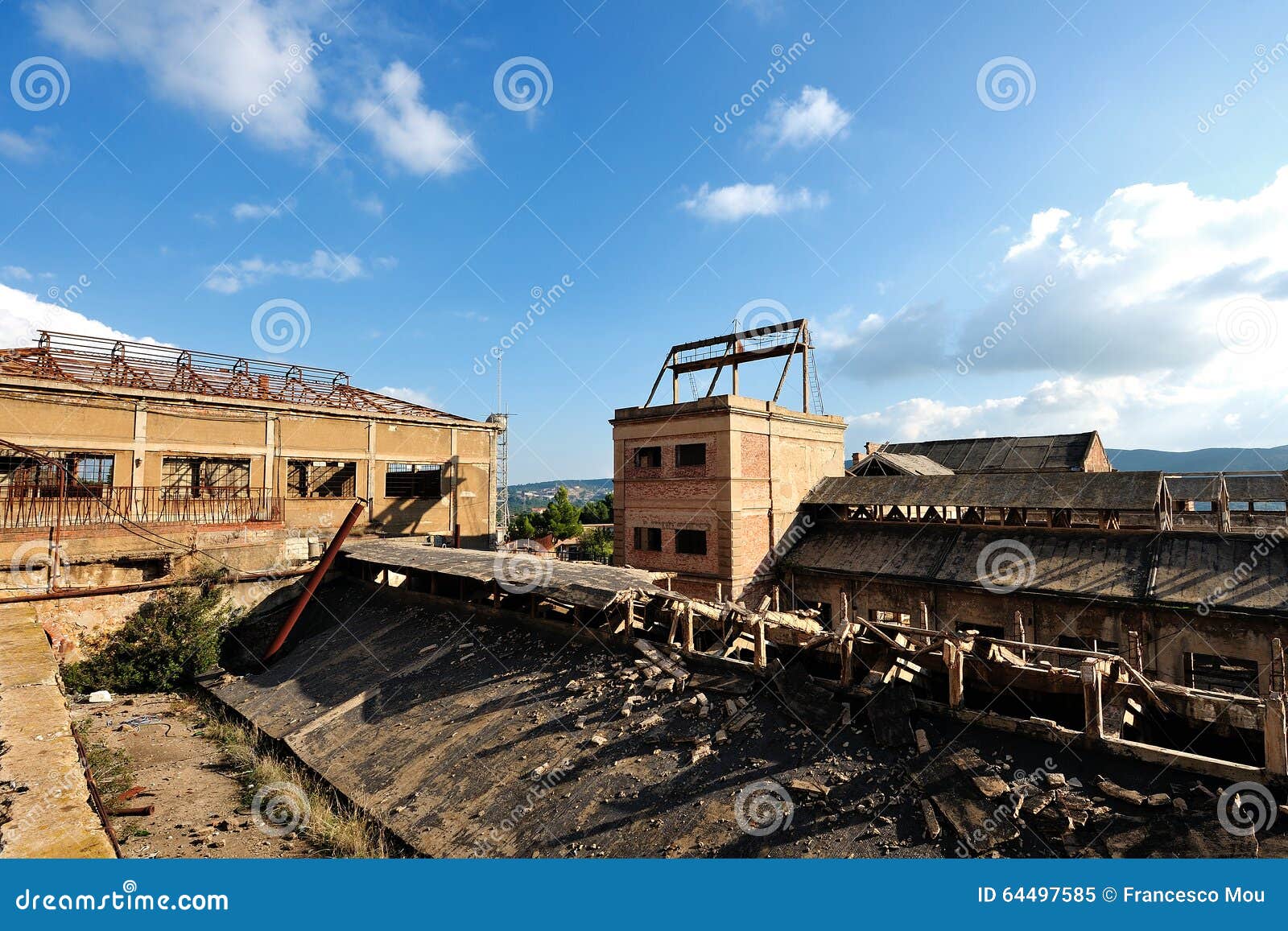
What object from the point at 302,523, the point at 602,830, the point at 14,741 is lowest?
the point at 602,830

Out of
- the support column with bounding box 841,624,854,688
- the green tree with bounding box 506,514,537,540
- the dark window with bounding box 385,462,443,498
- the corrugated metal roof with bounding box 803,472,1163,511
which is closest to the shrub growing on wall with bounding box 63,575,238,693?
the dark window with bounding box 385,462,443,498

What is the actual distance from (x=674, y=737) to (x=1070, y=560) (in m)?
14.4

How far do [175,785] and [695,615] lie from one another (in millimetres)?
10405

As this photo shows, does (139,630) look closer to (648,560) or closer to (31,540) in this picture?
(31,540)

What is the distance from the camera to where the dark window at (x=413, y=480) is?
2845 cm

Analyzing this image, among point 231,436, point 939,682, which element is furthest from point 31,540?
point 939,682

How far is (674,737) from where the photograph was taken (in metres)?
9.44

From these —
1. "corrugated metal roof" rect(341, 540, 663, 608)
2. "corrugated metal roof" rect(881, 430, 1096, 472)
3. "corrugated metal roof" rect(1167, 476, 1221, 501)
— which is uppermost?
"corrugated metal roof" rect(881, 430, 1096, 472)

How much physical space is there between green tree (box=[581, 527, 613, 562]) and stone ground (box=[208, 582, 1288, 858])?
3332 cm

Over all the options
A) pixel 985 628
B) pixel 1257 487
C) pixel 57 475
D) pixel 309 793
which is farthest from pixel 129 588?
pixel 1257 487

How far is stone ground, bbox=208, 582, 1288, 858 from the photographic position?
688cm

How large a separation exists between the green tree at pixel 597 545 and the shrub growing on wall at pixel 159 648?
96.5 feet

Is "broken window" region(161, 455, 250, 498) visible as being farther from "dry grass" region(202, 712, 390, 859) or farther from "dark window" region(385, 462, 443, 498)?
"dry grass" region(202, 712, 390, 859)

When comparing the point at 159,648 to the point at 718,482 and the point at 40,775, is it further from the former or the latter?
the point at 718,482
